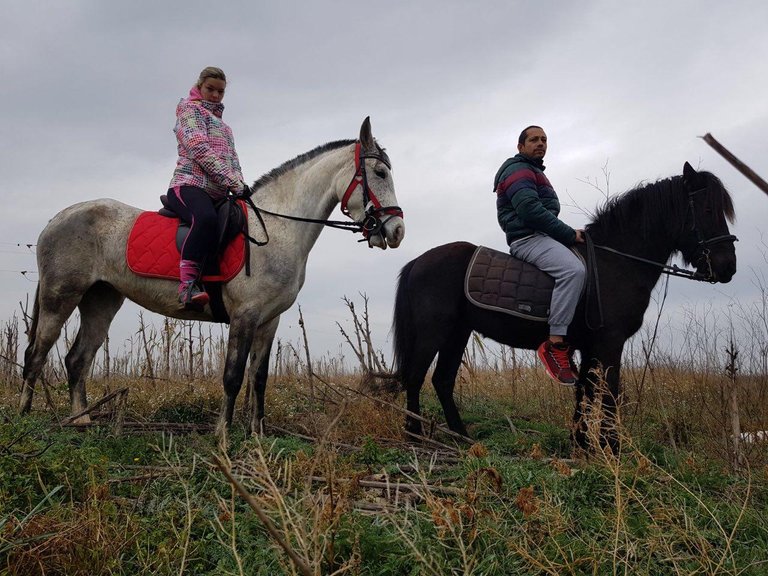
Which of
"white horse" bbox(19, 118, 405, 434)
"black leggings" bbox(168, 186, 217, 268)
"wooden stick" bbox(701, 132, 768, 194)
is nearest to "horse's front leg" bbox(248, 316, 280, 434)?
"white horse" bbox(19, 118, 405, 434)

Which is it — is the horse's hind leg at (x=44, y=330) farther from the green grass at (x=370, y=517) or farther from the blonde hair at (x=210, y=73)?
the blonde hair at (x=210, y=73)

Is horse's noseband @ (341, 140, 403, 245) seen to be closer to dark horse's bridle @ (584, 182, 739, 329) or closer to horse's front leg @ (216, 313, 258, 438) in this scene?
horse's front leg @ (216, 313, 258, 438)

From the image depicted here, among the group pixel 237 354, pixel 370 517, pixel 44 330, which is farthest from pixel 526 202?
pixel 44 330

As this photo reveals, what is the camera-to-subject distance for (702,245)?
4.96 meters

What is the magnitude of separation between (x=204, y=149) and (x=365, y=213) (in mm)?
1582

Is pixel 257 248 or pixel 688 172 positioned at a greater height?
pixel 688 172

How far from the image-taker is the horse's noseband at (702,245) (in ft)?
16.1

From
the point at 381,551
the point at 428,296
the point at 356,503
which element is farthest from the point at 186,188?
the point at 381,551

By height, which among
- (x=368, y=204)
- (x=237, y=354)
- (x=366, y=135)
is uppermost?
(x=366, y=135)

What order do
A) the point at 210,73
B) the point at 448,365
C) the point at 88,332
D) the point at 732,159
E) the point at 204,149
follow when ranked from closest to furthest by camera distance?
1. the point at 732,159
2. the point at 204,149
3. the point at 210,73
4. the point at 448,365
5. the point at 88,332

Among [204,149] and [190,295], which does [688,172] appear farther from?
[190,295]

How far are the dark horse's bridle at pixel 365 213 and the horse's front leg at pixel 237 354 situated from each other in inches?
28.3

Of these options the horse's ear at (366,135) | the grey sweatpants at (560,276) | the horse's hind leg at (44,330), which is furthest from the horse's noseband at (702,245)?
the horse's hind leg at (44,330)

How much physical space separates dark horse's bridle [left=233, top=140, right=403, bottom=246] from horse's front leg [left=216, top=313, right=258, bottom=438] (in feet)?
2.36
